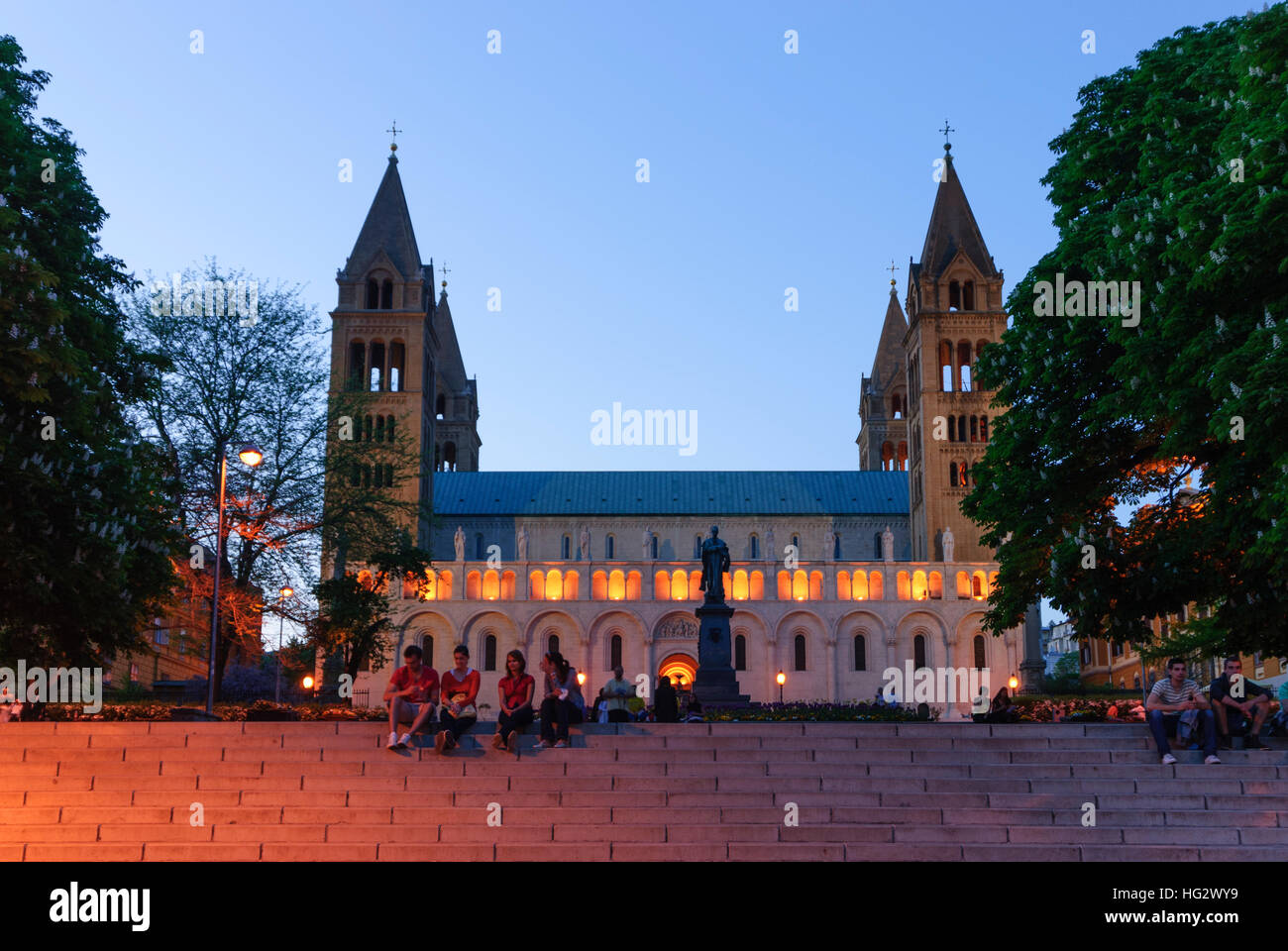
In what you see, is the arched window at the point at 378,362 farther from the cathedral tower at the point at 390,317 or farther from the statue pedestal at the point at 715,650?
the statue pedestal at the point at 715,650

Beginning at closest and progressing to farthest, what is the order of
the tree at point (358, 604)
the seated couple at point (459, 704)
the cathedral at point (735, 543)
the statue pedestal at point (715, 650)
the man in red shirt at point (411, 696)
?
the man in red shirt at point (411, 696)
the seated couple at point (459, 704)
the statue pedestal at point (715, 650)
the tree at point (358, 604)
the cathedral at point (735, 543)

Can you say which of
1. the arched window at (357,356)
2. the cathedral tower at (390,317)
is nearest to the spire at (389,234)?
the cathedral tower at (390,317)

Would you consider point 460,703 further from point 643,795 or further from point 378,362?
point 378,362

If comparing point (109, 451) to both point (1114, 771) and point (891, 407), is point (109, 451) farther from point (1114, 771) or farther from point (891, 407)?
point (891, 407)


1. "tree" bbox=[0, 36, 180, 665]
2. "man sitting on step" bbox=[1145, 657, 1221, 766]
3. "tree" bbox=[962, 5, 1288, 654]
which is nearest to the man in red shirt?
"tree" bbox=[0, 36, 180, 665]

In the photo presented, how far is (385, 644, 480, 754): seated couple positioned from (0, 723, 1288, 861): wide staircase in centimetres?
30

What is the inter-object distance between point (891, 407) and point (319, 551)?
2719 inches

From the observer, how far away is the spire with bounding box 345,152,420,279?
83.6 metres

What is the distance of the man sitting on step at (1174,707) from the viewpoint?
59.9 ft

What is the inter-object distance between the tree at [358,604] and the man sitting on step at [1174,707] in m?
26.3

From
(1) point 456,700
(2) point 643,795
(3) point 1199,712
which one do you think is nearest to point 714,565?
(1) point 456,700
